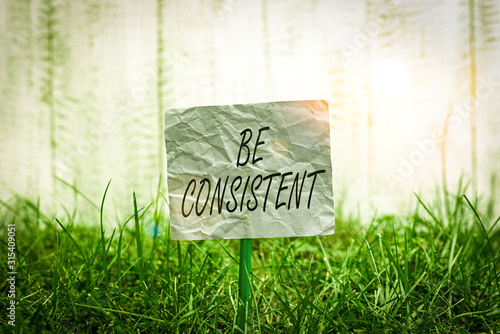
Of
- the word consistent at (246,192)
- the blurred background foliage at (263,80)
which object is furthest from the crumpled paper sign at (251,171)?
the blurred background foliage at (263,80)

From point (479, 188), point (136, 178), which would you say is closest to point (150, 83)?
point (136, 178)

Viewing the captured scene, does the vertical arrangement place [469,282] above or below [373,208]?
below

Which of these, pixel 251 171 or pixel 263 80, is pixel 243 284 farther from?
pixel 263 80

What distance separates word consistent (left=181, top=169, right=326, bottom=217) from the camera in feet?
1.58

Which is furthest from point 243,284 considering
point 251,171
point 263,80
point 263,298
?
point 263,80

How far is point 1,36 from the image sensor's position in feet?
2.96

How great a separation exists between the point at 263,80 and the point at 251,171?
0.45m

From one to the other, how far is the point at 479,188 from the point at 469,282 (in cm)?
40

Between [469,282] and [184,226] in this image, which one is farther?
[469,282]

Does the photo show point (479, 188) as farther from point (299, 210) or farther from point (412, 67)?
point (299, 210)

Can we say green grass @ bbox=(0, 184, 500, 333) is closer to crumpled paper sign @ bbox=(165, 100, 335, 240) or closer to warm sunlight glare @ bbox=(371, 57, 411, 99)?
crumpled paper sign @ bbox=(165, 100, 335, 240)

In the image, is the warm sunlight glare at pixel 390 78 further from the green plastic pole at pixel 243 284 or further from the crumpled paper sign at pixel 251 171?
the green plastic pole at pixel 243 284

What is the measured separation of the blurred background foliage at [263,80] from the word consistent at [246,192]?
418 mm

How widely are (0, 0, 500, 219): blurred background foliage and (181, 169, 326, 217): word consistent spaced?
42cm
